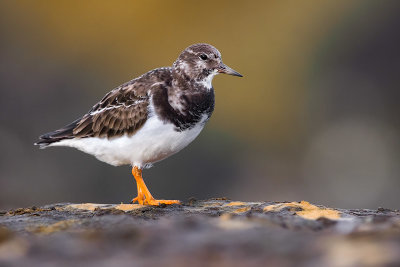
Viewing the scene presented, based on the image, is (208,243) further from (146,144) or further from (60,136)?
(60,136)

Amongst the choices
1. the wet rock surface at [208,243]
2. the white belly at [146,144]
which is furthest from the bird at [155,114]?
the wet rock surface at [208,243]

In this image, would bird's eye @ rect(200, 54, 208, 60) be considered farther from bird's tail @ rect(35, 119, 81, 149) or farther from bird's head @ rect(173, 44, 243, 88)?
bird's tail @ rect(35, 119, 81, 149)

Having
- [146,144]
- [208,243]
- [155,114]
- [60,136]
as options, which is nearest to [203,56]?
[155,114]

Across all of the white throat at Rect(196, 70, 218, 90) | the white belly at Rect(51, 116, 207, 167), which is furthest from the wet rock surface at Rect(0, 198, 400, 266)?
the white throat at Rect(196, 70, 218, 90)

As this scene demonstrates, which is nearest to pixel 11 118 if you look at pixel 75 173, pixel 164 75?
pixel 75 173

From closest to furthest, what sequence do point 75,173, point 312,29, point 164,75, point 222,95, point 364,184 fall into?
point 164,75
point 75,173
point 364,184
point 222,95
point 312,29

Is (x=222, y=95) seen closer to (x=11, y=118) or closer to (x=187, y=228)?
(x=11, y=118)

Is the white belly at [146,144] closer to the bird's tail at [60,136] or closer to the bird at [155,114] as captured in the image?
the bird at [155,114]
